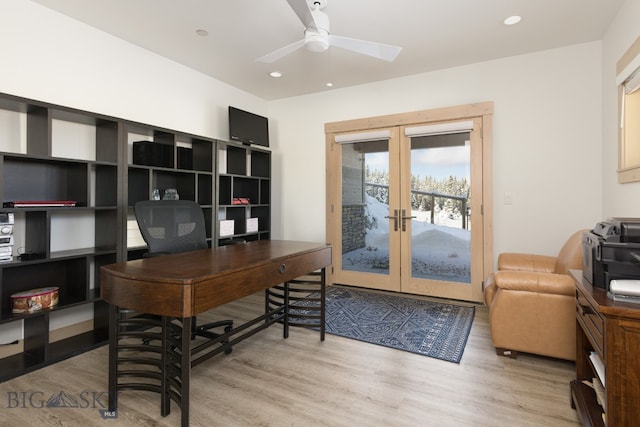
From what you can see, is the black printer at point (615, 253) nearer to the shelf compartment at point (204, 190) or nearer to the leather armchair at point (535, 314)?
the leather armchair at point (535, 314)

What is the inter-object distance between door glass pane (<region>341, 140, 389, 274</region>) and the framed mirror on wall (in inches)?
87.4

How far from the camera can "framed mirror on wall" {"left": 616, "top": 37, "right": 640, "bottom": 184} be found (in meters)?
2.30

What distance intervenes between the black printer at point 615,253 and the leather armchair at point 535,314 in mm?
658

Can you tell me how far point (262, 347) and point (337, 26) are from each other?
2.85m

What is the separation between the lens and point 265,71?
389 centimetres

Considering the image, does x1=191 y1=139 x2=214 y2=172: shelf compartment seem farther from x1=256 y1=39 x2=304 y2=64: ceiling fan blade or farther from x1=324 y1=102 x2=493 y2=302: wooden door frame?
x1=324 y1=102 x2=493 y2=302: wooden door frame

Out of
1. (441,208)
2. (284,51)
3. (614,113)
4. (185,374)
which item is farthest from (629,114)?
(185,374)

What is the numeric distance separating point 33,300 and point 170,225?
1064mm

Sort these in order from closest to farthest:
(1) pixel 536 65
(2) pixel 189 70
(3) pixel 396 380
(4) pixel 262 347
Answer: (3) pixel 396 380 → (4) pixel 262 347 → (1) pixel 536 65 → (2) pixel 189 70

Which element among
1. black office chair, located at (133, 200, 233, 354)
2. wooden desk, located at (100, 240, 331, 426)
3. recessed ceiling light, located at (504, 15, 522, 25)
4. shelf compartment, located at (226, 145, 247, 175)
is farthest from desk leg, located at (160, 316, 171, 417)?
recessed ceiling light, located at (504, 15, 522, 25)

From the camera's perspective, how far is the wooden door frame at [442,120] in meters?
3.57

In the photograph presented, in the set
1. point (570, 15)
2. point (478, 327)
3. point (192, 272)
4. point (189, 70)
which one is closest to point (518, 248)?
point (478, 327)

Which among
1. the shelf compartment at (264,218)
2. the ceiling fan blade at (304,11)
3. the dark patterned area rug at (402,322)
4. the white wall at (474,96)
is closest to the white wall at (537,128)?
the white wall at (474,96)

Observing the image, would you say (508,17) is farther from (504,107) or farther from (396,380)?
(396,380)
